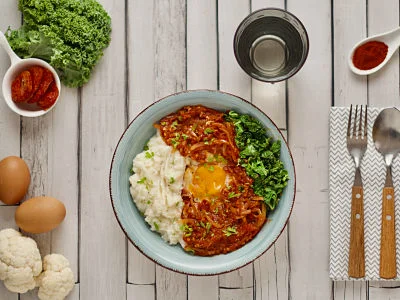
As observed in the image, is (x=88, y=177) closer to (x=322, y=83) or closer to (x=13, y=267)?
(x=13, y=267)

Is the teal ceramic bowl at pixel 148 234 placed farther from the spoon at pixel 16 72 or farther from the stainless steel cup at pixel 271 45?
the spoon at pixel 16 72

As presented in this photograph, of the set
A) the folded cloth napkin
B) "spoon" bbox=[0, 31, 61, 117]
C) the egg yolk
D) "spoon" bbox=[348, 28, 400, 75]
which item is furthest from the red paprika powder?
"spoon" bbox=[0, 31, 61, 117]

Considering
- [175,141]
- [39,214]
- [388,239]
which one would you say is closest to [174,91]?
[175,141]

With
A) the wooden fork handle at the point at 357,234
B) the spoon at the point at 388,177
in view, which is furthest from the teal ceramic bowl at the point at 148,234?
the spoon at the point at 388,177

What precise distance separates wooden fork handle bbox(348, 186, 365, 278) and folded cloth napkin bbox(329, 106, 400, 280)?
0.04 metres

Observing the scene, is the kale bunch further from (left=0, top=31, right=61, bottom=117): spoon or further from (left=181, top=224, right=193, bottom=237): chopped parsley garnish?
(left=181, top=224, right=193, bottom=237): chopped parsley garnish

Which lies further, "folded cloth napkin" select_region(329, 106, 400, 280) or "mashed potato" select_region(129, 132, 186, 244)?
"folded cloth napkin" select_region(329, 106, 400, 280)

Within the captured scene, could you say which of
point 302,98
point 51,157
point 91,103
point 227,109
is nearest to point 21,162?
point 51,157

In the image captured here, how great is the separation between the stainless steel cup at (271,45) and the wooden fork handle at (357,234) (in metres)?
0.49

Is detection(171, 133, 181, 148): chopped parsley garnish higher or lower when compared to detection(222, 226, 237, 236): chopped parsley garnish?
higher

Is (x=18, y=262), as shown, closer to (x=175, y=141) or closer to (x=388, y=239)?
(x=175, y=141)

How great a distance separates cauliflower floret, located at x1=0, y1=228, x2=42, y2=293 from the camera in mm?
2100

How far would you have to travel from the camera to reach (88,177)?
224cm

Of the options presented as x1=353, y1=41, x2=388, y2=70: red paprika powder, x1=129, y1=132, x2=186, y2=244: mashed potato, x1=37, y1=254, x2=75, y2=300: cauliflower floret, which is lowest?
x1=37, y1=254, x2=75, y2=300: cauliflower floret
